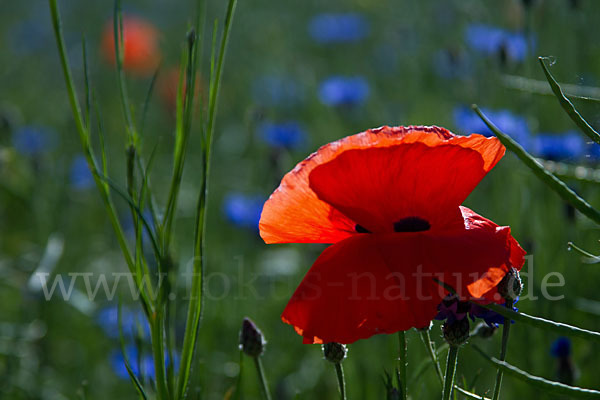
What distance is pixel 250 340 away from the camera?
2.92 ft

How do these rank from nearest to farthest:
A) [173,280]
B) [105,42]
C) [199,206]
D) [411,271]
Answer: [411,271], [199,206], [173,280], [105,42]

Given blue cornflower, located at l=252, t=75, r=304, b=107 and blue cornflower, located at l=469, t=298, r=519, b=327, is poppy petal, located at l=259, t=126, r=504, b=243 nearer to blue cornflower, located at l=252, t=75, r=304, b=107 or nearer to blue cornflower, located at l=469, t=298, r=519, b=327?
blue cornflower, located at l=469, t=298, r=519, b=327

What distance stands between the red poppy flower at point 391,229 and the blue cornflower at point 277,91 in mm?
2687

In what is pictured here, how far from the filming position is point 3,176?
2572mm

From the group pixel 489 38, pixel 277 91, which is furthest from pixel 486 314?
pixel 277 91

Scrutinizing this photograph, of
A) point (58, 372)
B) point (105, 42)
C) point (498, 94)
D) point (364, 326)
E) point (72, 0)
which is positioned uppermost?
point (72, 0)

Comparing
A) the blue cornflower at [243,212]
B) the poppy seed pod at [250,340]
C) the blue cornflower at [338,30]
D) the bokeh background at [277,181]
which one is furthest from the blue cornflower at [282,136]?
the poppy seed pod at [250,340]

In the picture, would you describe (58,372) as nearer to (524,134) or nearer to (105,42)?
(524,134)

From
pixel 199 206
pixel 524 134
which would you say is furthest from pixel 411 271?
pixel 524 134

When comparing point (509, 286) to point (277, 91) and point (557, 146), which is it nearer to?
point (557, 146)

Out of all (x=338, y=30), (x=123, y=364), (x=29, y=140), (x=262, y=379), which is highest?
(x=338, y=30)

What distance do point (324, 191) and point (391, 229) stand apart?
3.1 inches

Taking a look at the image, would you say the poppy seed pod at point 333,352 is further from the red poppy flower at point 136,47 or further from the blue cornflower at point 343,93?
the red poppy flower at point 136,47

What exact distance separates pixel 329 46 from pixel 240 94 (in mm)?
572
